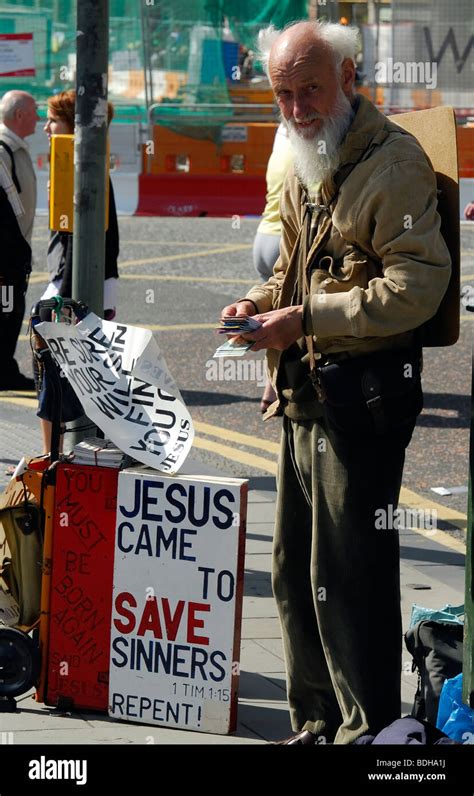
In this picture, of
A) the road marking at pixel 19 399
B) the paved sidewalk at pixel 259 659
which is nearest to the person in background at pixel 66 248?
the paved sidewalk at pixel 259 659

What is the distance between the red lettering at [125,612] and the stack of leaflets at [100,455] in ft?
1.27

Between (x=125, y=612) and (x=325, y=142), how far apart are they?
1536 millimetres

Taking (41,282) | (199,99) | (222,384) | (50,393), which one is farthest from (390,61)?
(50,393)

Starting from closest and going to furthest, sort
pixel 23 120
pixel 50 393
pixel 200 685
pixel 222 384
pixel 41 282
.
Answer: pixel 200 685 < pixel 50 393 < pixel 23 120 < pixel 222 384 < pixel 41 282

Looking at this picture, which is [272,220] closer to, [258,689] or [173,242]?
[258,689]

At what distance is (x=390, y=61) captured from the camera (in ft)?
48.9

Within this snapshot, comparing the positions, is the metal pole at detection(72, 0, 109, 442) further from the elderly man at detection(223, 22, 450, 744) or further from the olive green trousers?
the olive green trousers

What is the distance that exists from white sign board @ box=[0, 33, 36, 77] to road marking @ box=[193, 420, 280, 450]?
310 inches

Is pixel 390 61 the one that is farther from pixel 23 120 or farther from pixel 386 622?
pixel 386 622

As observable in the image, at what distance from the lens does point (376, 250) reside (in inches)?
144

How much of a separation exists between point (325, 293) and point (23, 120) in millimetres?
5108

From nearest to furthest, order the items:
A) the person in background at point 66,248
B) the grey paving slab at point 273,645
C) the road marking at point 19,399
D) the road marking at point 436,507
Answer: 1. the grey paving slab at point 273,645
2. the road marking at point 436,507
3. the person in background at point 66,248
4. the road marking at point 19,399

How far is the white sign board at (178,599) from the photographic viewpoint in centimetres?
416

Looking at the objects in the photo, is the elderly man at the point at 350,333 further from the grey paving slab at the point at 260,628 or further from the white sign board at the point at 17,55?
the white sign board at the point at 17,55
